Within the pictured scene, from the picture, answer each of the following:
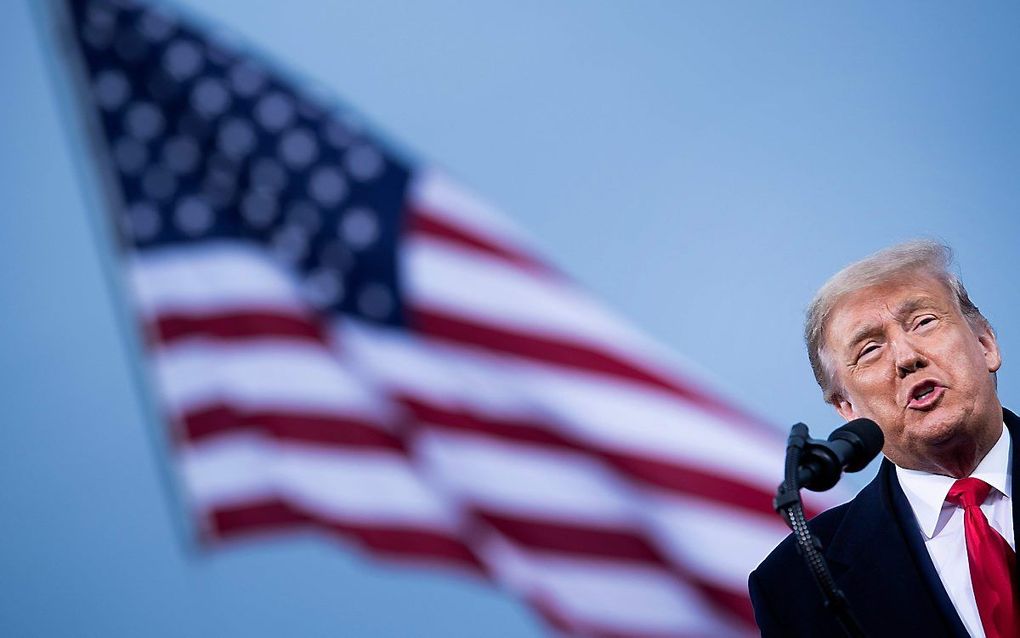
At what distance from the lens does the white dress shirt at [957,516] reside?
1385 mm

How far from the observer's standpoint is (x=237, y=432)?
4.07 m

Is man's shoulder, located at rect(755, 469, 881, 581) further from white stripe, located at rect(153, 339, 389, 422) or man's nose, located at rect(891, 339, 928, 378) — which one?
white stripe, located at rect(153, 339, 389, 422)

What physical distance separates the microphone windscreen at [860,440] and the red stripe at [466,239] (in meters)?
2.75

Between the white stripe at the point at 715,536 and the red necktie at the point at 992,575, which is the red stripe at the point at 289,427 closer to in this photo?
the white stripe at the point at 715,536

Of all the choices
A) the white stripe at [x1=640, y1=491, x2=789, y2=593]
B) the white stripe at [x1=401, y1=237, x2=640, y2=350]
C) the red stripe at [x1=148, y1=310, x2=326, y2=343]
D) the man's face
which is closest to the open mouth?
the man's face

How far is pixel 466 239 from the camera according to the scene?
4094 mm

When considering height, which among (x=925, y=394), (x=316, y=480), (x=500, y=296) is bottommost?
(x=925, y=394)

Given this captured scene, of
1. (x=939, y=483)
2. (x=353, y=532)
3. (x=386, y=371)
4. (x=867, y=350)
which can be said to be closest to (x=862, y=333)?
(x=867, y=350)

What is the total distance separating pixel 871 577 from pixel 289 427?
112 inches

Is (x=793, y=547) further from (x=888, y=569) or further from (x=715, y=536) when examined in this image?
(x=715, y=536)

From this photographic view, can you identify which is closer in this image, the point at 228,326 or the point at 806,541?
the point at 806,541

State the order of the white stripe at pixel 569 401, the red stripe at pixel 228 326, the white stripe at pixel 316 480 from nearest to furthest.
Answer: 1. the white stripe at pixel 569 401
2. the white stripe at pixel 316 480
3. the red stripe at pixel 228 326

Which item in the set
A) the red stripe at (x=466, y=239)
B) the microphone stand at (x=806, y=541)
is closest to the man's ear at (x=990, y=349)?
the microphone stand at (x=806, y=541)

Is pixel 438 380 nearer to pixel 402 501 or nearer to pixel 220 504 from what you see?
pixel 402 501
